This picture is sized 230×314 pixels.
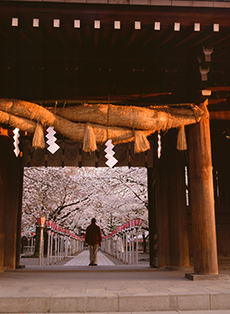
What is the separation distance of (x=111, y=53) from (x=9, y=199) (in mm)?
4992

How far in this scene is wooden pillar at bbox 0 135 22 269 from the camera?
8.87 meters

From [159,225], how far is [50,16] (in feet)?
19.3

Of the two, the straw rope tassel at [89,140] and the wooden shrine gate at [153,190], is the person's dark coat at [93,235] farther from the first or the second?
the straw rope tassel at [89,140]

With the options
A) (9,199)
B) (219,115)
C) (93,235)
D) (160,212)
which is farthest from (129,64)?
(93,235)

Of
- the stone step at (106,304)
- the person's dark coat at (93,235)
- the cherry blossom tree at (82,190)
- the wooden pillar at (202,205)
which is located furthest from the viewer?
the cherry blossom tree at (82,190)

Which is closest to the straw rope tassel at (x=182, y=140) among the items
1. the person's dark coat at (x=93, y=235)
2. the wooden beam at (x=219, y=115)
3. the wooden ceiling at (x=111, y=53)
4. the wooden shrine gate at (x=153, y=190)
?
the wooden ceiling at (x=111, y=53)

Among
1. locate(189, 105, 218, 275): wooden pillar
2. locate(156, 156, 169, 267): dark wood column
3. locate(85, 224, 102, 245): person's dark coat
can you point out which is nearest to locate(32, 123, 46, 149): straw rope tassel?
locate(189, 105, 218, 275): wooden pillar

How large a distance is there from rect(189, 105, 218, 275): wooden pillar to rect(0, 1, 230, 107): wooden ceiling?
82cm

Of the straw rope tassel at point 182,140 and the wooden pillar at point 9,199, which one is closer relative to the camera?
the straw rope tassel at point 182,140

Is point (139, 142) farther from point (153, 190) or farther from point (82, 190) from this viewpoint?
point (82, 190)

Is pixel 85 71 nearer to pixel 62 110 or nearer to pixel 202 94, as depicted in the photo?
pixel 62 110

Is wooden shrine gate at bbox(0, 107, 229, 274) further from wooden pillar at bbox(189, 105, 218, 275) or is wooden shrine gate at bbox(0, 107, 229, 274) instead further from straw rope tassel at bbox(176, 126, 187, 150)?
straw rope tassel at bbox(176, 126, 187, 150)

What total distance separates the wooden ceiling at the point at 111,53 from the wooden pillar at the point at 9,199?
9.75ft

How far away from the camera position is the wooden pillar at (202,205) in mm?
5863
